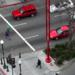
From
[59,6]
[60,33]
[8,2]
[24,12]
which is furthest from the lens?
[8,2]

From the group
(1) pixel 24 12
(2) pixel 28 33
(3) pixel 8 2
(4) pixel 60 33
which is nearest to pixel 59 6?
(1) pixel 24 12

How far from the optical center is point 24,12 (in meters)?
62.3

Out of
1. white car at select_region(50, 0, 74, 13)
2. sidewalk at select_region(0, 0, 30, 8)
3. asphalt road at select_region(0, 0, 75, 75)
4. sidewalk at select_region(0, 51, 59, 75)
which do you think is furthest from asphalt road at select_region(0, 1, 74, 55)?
sidewalk at select_region(0, 0, 30, 8)

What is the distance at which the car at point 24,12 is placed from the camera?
204 ft

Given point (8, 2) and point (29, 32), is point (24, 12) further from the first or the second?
point (8, 2)

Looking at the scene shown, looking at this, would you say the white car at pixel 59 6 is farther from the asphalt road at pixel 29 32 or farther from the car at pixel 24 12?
the car at pixel 24 12

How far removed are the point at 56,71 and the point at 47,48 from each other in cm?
301

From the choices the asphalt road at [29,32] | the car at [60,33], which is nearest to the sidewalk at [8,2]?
the asphalt road at [29,32]

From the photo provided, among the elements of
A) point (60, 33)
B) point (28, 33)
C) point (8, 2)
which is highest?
point (8, 2)

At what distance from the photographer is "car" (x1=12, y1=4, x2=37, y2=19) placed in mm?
62041

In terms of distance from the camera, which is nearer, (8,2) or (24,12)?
(24,12)

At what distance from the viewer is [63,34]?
58531mm

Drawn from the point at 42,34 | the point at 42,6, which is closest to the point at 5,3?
the point at 42,6

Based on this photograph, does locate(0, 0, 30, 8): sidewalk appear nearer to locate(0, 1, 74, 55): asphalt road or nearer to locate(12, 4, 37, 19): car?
locate(12, 4, 37, 19): car
